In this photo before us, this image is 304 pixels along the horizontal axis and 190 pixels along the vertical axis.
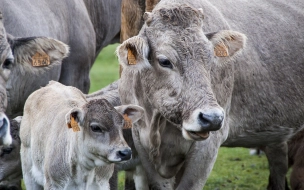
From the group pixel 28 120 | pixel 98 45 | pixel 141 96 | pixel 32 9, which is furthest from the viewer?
pixel 98 45

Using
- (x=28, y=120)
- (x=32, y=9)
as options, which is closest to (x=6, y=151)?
(x=28, y=120)

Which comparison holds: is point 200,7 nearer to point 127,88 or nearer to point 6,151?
point 127,88

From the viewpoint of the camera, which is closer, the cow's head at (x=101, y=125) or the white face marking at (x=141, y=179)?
the cow's head at (x=101, y=125)

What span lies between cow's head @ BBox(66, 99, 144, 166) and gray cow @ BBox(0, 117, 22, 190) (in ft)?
6.61

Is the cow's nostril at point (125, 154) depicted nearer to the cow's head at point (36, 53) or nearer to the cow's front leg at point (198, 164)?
the cow's front leg at point (198, 164)

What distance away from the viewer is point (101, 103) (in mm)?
8695

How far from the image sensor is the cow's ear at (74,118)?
847 centimetres

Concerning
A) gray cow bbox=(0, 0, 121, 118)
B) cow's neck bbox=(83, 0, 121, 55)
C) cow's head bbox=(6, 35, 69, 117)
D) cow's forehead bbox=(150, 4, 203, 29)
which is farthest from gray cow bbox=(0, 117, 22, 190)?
cow's neck bbox=(83, 0, 121, 55)

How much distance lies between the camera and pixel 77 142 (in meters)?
8.77

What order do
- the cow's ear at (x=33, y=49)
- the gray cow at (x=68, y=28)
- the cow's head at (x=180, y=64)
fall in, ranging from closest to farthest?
1. the cow's head at (x=180, y=64)
2. the cow's ear at (x=33, y=49)
3. the gray cow at (x=68, y=28)

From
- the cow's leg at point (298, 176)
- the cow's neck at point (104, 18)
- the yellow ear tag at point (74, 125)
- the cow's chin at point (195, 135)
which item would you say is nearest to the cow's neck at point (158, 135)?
the cow's chin at point (195, 135)

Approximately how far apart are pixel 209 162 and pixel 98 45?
5001 millimetres

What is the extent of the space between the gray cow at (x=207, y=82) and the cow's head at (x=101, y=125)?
0.31 meters

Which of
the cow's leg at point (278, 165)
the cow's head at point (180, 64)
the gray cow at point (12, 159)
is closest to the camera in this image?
the cow's head at point (180, 64)
